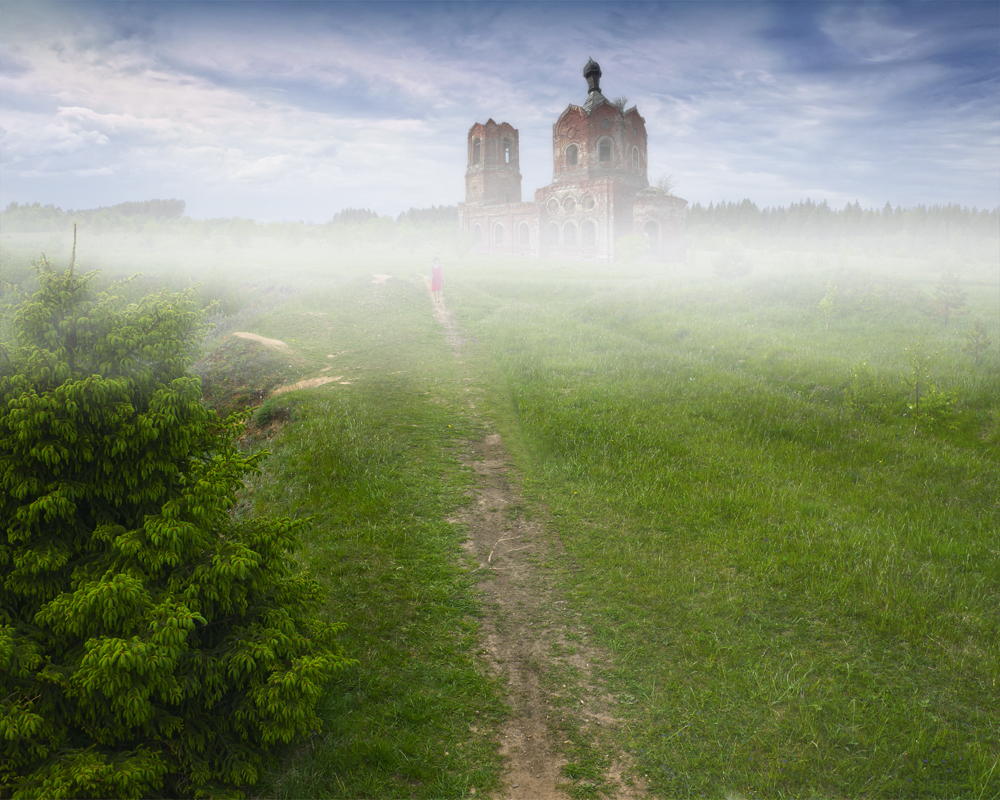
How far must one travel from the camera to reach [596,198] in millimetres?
47344

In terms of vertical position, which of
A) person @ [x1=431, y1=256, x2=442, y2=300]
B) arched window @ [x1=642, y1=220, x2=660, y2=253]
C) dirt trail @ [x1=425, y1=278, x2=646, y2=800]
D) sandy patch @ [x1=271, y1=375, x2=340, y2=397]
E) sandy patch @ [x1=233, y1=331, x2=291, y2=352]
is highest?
arched window @ [x1=642, y1=220, x2=660, y2=253]

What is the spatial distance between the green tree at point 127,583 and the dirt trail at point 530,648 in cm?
165

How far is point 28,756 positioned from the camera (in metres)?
3.08

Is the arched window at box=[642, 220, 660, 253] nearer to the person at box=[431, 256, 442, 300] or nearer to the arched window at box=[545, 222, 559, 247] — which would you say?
the arched window at box=[545, 222, 559, 247]

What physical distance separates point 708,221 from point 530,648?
4750 inches

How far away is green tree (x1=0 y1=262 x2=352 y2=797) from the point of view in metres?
3.23

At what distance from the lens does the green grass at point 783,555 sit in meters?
4.52

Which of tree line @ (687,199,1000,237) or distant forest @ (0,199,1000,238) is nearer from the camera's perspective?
distant forest @ (0,199,1000,238)

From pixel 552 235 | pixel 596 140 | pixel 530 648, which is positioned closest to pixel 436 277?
pixel 530 648

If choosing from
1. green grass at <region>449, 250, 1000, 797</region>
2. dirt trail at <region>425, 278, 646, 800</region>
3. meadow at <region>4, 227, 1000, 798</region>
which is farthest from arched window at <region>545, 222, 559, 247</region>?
dirt trail at <region>425, 278, 646, 800</region>

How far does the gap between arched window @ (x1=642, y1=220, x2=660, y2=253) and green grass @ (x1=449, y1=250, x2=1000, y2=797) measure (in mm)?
33811

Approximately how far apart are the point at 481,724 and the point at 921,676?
4.06 metres

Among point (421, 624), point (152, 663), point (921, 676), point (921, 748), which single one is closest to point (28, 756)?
point (152, 663)

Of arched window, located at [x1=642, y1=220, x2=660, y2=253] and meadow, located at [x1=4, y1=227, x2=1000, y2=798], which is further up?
arched window, located at [x1=642, y1=220, x2=660, y2=253]
